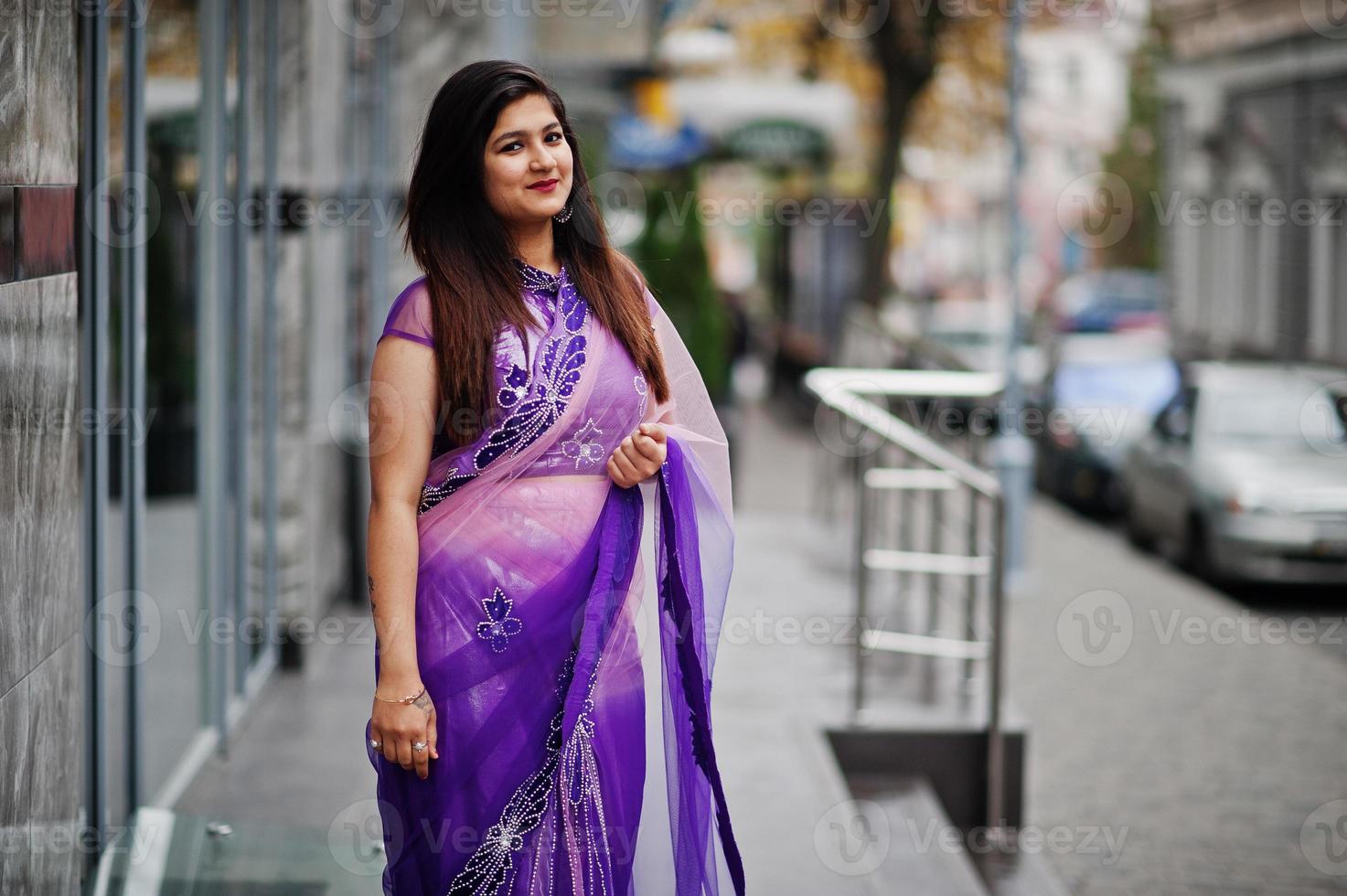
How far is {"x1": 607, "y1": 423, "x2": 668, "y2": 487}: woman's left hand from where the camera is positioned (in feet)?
10.4

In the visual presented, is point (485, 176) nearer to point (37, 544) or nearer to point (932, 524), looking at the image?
point (37, 544)

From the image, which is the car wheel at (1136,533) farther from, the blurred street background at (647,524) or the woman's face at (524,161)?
the woman's face at (524,161)

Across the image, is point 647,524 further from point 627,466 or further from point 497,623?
point 497,623

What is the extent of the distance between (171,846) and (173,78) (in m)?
2.53

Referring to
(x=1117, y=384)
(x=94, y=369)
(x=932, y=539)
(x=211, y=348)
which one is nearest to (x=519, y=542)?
(x=94, y=369)

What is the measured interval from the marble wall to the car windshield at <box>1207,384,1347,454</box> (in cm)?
1043

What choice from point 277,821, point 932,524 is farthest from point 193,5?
point 932,524

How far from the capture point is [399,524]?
3033 mm

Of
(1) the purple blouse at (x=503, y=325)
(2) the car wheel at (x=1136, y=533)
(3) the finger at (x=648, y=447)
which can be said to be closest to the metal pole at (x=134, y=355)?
(1) the purple blouse at (x=503, y=325)

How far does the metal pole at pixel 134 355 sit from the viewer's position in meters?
4.62

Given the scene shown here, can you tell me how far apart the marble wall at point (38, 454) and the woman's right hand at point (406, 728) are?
2.10 ft

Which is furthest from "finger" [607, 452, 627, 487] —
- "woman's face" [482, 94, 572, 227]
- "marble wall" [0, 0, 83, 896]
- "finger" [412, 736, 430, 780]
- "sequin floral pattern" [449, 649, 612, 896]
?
"marble wall" [0, 0, 83, 896]

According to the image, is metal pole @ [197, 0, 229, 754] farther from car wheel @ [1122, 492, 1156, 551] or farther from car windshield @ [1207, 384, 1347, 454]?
car wheel @ [1122, 492, 1156, 551]

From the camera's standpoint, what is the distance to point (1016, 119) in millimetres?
11555
